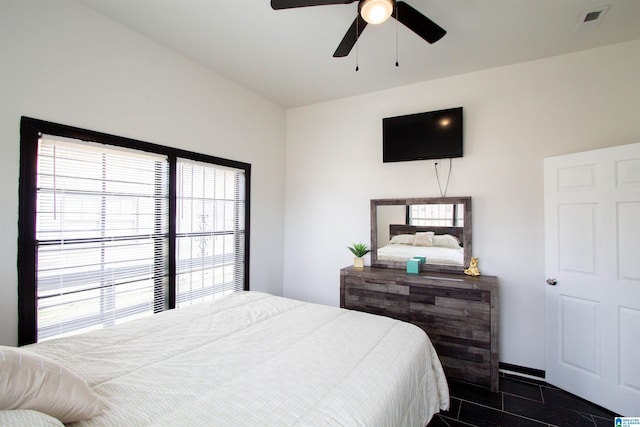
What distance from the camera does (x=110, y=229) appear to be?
7.45 feet

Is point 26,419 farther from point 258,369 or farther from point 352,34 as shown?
point 352,34

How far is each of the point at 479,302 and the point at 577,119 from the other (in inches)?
73.6

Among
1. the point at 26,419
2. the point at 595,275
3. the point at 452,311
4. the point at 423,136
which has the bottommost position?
the point at 452,311

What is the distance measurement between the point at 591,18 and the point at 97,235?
13.2 ft

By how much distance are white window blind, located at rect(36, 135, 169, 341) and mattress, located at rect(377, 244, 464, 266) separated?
2306mm

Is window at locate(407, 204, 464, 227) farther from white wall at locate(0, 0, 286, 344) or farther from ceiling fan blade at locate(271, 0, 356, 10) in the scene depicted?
ceiling fan blade at locate(271, 0, 356, 10)

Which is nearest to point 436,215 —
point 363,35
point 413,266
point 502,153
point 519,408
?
point 413,266

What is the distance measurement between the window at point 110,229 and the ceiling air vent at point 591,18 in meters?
3.28

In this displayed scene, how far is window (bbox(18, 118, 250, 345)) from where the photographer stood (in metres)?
1.89

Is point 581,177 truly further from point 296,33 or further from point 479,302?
point 296,33

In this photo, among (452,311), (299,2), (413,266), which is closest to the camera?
(299,2)

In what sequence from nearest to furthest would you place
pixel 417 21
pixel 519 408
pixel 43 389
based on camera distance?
pixel 43 389
pixel 417 21
pixel 519 408

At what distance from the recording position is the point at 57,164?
6.54 feet

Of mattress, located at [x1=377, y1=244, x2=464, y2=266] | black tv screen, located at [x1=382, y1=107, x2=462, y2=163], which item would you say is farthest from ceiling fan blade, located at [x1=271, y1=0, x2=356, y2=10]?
mattress, located at [x1=377, y1=244, x2=464, y2=266]
